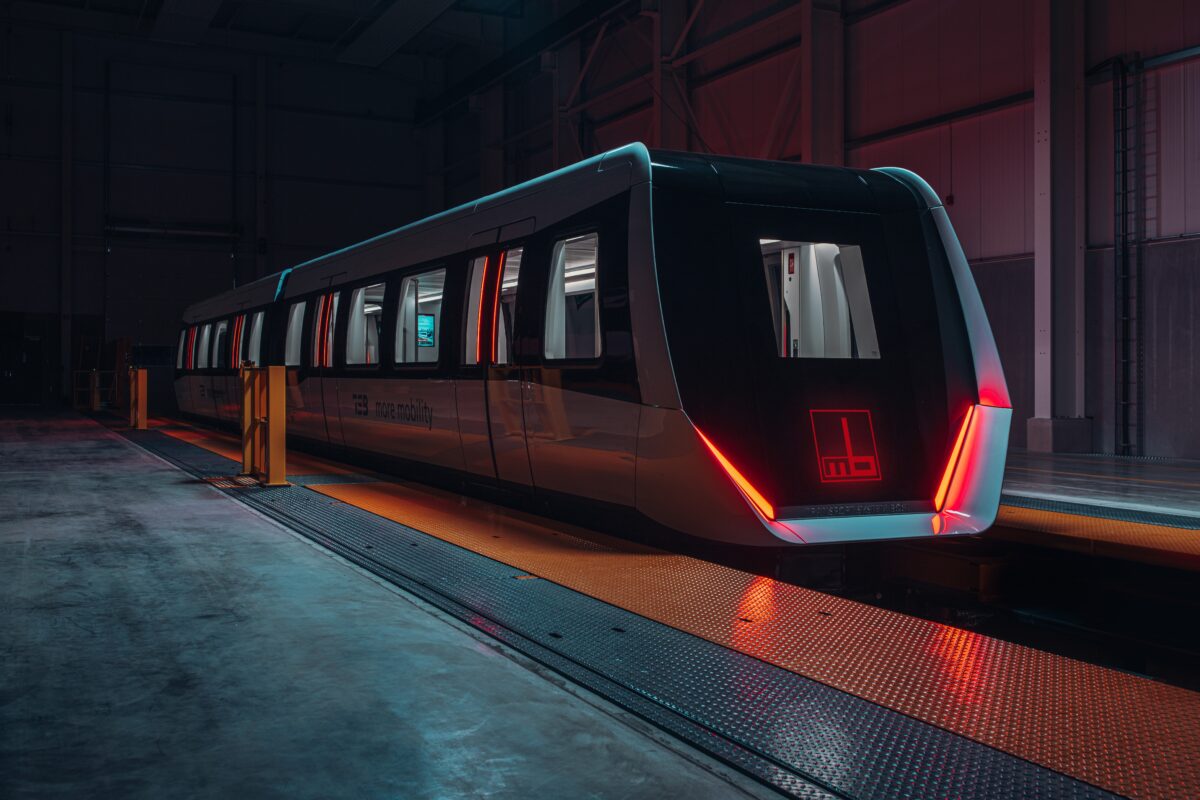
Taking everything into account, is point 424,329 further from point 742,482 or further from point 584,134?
point 584,134

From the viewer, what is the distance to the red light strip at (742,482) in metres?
5.51

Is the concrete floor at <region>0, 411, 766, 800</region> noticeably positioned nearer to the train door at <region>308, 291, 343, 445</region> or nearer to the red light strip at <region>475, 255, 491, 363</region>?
the red light strip at <region>475, 255, 491, 363</region>

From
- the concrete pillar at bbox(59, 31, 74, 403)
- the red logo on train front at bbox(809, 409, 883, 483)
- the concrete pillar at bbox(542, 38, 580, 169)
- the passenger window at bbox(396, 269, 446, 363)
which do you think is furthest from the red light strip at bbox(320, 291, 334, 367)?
the concrete pillar at bbox(59, 31, 74, 403)

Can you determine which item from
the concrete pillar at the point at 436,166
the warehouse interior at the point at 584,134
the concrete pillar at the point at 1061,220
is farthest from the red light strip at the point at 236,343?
the concrete pillar at the point at 436,166

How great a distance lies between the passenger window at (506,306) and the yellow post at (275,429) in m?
2.26

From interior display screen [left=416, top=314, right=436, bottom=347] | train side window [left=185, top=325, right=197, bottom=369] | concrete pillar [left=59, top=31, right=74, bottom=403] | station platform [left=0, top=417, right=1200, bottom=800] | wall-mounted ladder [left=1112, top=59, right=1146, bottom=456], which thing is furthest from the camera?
concrete pillar [left=59, top=31, right=74, bottom=403]

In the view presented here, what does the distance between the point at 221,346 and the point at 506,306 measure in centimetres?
1166

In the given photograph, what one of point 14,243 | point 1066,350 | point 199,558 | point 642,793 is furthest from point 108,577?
point 14,243

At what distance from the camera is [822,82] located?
16.5 meters

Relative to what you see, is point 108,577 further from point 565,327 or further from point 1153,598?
point 1153,598

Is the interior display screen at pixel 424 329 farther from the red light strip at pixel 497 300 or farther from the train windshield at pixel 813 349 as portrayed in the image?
the train windshield at pixel 813 349

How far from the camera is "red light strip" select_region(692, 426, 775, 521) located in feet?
18.1

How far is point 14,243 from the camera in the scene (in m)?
27.3

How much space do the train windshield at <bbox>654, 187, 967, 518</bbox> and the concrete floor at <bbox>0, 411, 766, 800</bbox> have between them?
211 cm
